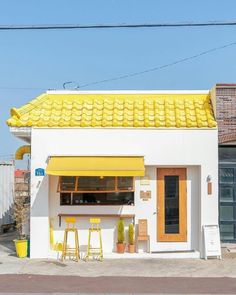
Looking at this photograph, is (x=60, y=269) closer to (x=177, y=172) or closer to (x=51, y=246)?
(x=51, y=246)

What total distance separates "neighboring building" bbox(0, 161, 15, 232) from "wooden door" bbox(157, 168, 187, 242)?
24.3 ft

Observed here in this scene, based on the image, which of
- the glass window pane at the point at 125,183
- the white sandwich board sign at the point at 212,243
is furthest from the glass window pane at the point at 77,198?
the white sandwich board sign at the point at 212,243

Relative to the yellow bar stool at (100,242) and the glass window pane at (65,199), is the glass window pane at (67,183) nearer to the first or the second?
the glass window pane at (65,199)

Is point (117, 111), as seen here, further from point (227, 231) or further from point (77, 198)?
point (227, 231)

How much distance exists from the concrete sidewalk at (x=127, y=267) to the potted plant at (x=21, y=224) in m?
0.26

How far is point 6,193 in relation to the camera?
20.5 m

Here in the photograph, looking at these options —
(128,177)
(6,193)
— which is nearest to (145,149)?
(128,177)

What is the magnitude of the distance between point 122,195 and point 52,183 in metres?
A: 2.01

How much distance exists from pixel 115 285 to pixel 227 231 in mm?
5986

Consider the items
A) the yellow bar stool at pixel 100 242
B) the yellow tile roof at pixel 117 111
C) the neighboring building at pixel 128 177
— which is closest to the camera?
the yellow bar stool at pixel 100 242

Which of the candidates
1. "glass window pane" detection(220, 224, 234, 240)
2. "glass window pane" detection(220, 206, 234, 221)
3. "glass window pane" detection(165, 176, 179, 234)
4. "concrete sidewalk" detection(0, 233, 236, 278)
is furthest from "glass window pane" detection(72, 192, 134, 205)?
"glass window pane" detection(220, 224, 234, 240)

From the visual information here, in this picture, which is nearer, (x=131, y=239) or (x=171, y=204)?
(x=131, y=239)

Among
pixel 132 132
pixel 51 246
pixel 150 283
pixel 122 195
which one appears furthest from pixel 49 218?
pixel 150 283

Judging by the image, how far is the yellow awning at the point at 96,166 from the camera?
45.0 ft
